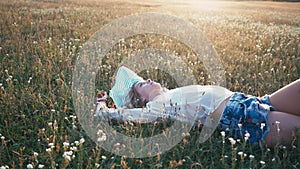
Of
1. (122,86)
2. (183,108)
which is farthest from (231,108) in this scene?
(122,86)

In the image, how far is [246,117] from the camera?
14.0ft

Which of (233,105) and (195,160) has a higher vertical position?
(233,105)

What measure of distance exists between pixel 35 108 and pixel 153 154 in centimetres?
178

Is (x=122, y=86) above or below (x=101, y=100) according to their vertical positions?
above

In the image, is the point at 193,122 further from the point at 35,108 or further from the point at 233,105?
the point at 35,108

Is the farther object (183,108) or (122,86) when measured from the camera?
(122,86)

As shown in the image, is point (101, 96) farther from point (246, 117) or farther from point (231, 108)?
point (246, 117)

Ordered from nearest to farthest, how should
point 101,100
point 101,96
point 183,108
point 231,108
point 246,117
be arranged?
point 246,117 → point 231,108 → point 183,108 → point 101,100 → point 101,96

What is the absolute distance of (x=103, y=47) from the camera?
8586 mm

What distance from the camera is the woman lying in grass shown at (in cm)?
420

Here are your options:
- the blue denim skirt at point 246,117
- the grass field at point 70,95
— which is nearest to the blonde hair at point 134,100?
the grass field at point 70,95

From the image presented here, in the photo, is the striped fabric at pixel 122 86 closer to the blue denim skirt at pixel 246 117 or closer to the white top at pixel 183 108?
the white top at pixel 183 108

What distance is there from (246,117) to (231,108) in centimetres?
21

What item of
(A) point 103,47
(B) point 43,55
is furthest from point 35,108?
(A) point 103,47
